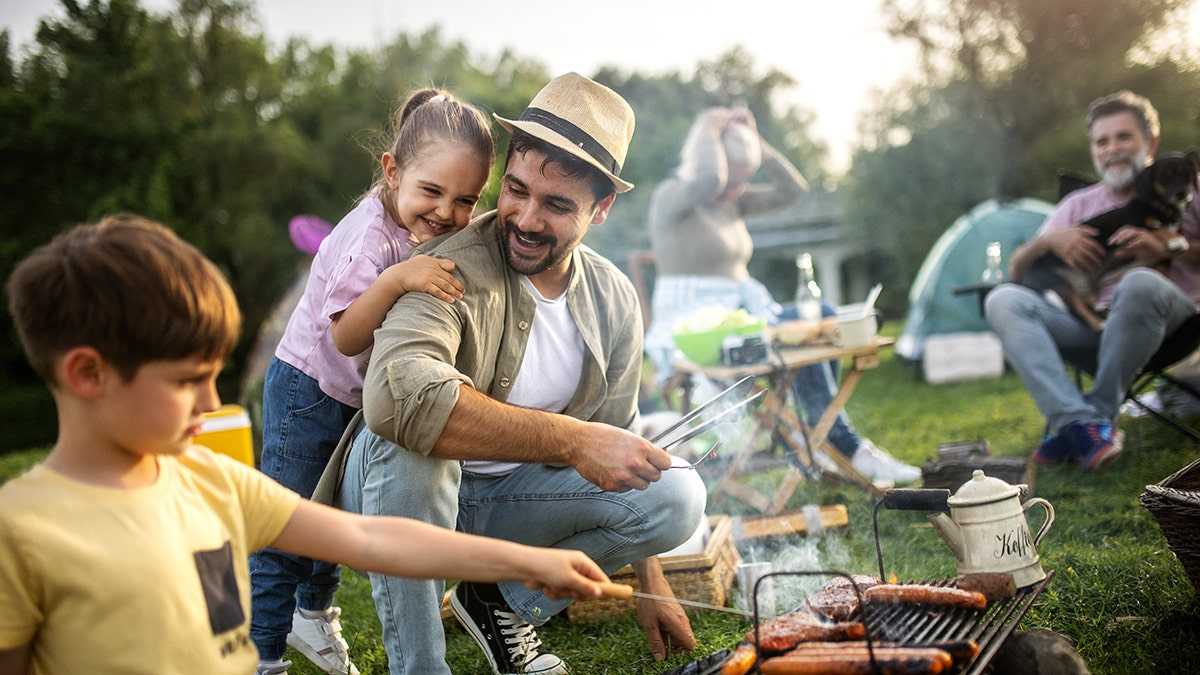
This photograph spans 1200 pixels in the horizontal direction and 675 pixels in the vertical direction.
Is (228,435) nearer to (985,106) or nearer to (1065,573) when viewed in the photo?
(1065,573)

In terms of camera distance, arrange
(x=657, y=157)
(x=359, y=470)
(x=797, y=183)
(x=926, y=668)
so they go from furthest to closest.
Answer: (x=657, y=157) → (x=797, y=183) → (x=359, y=470) → (x=926, y=668)

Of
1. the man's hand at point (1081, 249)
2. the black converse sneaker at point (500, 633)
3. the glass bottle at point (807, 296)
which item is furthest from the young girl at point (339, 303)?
the man's hand at point (1081, 249)

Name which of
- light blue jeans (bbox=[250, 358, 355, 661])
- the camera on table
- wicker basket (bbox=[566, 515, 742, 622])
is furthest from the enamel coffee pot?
the camera on table

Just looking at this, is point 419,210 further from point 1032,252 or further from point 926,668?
point 1032,252

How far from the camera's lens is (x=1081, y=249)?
16.4ft

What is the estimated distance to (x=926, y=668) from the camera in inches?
68.5

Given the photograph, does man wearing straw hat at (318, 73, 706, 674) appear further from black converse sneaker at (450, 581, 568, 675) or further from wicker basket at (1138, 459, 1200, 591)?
wicker basket at (1138, 459, 1200, 591)

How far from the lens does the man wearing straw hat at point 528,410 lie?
2320 millimetres

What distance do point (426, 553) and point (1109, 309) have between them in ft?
14.8

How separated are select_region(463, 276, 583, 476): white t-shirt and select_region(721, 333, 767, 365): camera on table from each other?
1.85m

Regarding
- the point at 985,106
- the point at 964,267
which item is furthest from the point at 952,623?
the point at 985,106

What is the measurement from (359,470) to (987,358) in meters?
7.23

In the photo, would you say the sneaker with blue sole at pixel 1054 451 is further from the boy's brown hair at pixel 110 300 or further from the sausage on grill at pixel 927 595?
the boy's brown hair at pixel 110 300

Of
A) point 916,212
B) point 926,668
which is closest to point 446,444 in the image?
point 926,668
